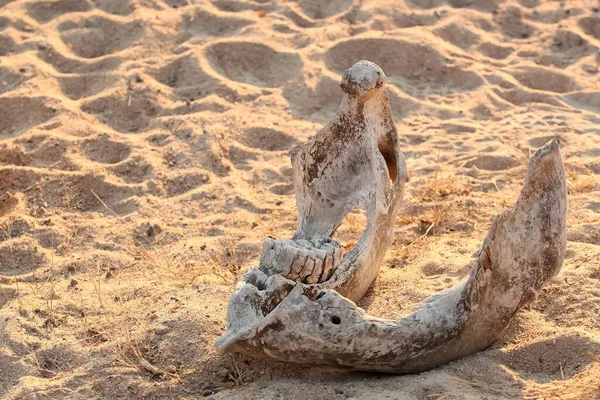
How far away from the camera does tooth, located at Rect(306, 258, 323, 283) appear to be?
335 cm

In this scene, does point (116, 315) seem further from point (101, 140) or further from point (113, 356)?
point (101, 140)

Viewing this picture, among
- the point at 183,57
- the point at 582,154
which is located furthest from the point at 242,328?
the point at 183,57

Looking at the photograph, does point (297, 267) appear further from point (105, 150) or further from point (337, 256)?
point (105, 150)

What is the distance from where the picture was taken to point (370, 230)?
11.8ft

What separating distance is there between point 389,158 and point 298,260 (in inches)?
32.0

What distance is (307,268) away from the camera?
3334 mm

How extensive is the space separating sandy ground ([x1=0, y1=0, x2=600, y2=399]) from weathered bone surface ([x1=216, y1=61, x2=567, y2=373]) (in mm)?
132

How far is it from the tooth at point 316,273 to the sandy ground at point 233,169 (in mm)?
354

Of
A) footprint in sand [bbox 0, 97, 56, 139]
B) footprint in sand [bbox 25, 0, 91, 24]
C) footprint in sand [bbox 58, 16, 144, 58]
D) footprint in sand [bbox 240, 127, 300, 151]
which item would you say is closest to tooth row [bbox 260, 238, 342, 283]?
footprint in sand [bbox 240, 127, 300, 151]

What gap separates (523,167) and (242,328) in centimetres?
266

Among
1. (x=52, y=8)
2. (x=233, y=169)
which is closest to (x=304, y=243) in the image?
(x=233, y=169)

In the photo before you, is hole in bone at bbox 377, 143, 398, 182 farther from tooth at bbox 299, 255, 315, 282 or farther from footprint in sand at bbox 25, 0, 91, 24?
footprint in sand at bbox 25, 0, 91, 24

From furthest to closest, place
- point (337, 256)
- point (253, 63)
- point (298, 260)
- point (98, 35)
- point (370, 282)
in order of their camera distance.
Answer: point (98, 35) → point (253, 63) → point (370, 282) → point (337, 256) → point (298, 260)

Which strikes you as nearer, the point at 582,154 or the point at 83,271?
the point at 83,271
